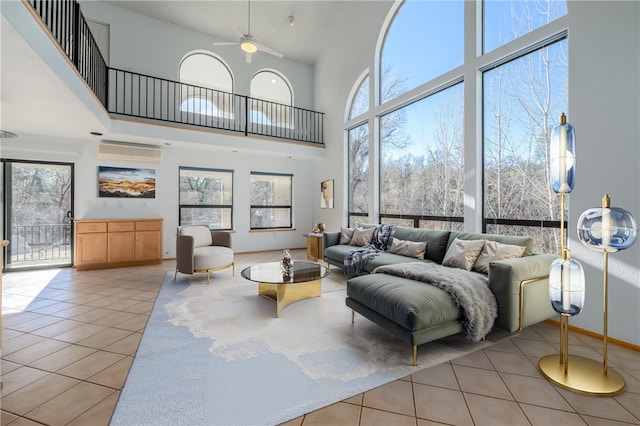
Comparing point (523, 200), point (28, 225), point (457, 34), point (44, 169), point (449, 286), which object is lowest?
point (449, 286)

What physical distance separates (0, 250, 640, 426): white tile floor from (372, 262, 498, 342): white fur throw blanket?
0.23m

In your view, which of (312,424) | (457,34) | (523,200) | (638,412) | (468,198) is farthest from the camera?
(457,34)

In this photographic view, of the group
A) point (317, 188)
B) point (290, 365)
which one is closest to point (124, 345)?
point (290, 365)

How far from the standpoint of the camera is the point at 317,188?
310 inches

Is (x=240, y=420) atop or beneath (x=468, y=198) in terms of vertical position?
beneath

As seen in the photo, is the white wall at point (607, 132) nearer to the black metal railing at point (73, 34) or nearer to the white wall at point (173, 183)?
the black metal railing at point (73, 34)

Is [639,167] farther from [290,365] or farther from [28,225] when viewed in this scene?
[28,225]

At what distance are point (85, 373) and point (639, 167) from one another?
4.60 meters

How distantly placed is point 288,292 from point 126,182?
475 centimetres

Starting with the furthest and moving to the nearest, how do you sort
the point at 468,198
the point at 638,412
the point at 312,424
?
the point at 468,198, the point at 638,412, the point at 312,424

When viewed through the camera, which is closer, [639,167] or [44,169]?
[639,167]

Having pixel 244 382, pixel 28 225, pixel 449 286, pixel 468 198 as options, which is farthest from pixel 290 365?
pixel 28 225

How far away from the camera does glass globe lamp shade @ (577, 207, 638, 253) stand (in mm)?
1918

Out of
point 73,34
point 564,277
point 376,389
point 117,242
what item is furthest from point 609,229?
point 117,242
